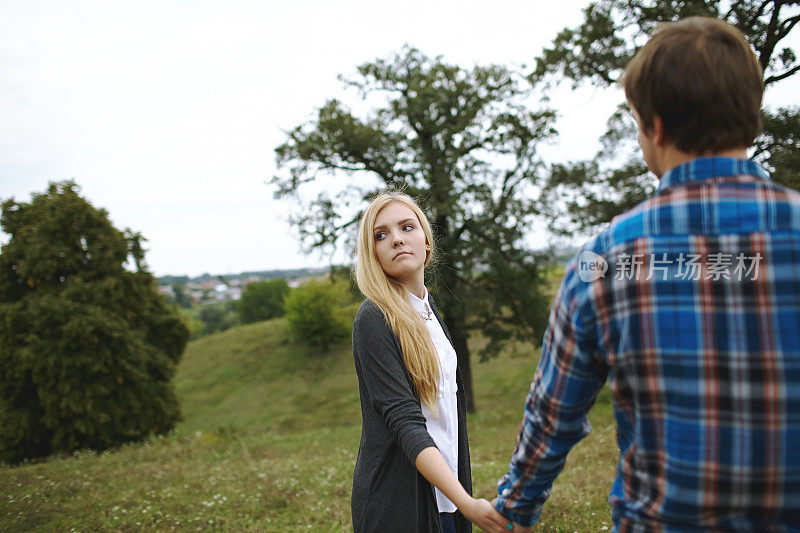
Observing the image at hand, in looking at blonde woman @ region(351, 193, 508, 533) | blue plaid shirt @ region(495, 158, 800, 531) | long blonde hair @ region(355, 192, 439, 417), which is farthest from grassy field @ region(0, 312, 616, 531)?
blue plaid shirt @ region(495, 158, 800, 531)

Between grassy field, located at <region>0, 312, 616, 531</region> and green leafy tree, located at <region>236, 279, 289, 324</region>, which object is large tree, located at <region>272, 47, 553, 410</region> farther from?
green leafy tree, located at <region>236, 279, 289, 324</region>

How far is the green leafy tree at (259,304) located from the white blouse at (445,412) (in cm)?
6486

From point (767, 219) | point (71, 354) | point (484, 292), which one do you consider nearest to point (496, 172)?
point (484, 292)

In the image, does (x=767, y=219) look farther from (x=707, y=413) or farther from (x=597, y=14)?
(x=597, y=14)

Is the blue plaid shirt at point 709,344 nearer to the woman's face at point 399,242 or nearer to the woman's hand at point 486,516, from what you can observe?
the woman's hand at point 486,516

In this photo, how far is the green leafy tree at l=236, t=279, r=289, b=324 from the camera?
2603 inches

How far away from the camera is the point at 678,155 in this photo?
1.34 m

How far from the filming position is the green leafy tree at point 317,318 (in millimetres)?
40531

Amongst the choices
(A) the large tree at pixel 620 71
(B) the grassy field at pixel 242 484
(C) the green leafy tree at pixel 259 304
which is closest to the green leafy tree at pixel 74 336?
(B) the grassy field at pixel 242 484

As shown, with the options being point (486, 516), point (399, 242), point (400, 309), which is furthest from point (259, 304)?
point (486, 516)

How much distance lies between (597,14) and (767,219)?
1397 centimetres

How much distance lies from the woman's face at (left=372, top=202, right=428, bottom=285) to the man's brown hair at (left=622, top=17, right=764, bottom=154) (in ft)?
4.88

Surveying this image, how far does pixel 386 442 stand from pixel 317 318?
3915 centimetres

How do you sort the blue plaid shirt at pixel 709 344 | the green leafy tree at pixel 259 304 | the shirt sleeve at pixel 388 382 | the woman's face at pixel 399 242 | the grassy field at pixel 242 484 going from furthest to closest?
the green leafy tree at pixel 259 304
the grassy field at pixel 242 484
the woman's face at pixel 399 242
the shirt sleeve at pixel 388 382
the blue plaid shirt at pixel 709 344
